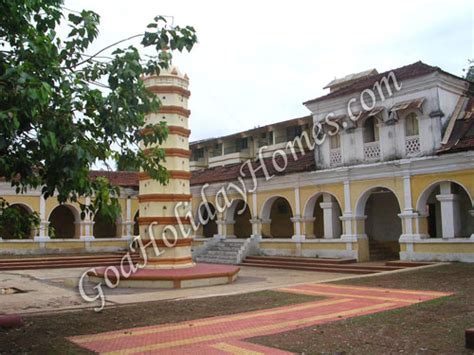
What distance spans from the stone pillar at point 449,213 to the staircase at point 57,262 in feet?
46.8

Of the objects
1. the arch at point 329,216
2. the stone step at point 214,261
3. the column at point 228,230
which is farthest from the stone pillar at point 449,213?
the column at point 228,230

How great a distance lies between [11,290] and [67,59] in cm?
1007

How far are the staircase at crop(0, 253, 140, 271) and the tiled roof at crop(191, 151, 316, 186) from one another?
6136mm

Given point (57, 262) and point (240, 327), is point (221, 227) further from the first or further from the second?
point (240, 327)

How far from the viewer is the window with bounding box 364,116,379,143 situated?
20750 mm

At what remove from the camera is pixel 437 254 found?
17844 millimetres

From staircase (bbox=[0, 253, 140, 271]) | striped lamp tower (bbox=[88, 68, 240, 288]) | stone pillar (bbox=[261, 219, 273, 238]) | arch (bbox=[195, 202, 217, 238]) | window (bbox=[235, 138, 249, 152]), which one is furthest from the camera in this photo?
window (bbox=[235, 138, 249, 152])

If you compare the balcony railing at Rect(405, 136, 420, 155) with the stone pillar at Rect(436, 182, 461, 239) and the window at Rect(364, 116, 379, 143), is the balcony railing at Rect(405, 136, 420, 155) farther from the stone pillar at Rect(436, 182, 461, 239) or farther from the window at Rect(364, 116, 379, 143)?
the window at Rect(364, 116, 379, 143)

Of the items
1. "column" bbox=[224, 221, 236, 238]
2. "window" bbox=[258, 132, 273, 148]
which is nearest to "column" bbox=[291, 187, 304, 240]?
"column" bbox=[224, 221, 236, 238]

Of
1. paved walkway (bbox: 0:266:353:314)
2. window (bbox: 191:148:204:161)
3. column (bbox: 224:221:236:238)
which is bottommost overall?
paved walkway (bbox: 0:266:353:314)

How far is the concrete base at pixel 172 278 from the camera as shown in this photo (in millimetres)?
15219

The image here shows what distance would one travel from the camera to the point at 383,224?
76.1ft

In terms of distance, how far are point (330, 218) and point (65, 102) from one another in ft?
55.2

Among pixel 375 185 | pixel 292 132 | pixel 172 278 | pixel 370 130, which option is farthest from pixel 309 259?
pixel 292 132
